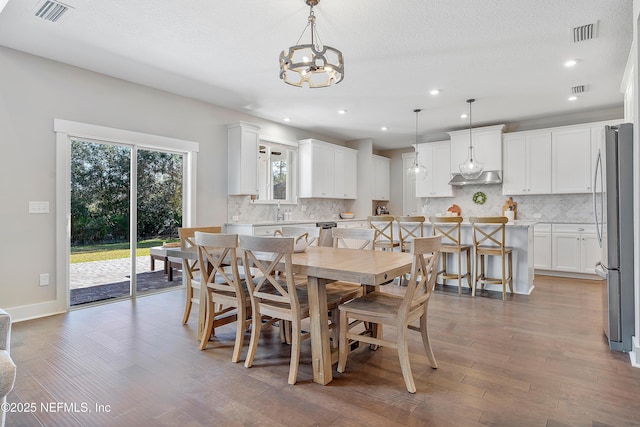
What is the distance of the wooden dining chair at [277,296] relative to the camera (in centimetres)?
220

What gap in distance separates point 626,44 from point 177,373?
4.87 meters

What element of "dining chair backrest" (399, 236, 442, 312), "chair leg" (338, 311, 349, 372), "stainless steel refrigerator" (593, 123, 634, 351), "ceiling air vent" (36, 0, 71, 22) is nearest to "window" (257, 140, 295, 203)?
"ceiling air vent" (36, 0, 71, 22)

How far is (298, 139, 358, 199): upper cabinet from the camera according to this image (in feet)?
22.3

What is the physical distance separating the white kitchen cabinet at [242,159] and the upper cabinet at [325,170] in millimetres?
1366

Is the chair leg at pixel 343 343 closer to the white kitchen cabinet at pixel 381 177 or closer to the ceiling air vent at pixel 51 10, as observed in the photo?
the ceiling air vent at pixel 51 10

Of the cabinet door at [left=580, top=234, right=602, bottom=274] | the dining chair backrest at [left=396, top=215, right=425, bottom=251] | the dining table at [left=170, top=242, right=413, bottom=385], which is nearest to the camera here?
the dining table at [left=170, top=242, right=413, bottom=385]

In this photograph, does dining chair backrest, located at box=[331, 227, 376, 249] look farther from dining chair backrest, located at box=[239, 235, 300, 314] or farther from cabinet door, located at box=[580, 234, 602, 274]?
cabinet door, located at box=[580, 234, 602, 274]

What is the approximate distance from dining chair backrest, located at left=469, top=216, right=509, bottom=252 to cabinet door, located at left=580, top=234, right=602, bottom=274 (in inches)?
73.3

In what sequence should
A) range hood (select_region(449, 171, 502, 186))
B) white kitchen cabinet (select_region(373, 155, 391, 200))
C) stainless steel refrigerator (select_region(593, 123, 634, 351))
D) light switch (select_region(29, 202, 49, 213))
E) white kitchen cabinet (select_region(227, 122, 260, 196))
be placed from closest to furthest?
1. stainless steel refrigerator (select_region(593, 123, 634, 351))
2. light switch (select_region(29, 202, 49, 213))
3. white kitchen cabinet (select_region(227, 122, 260, 196))
4. range hood (select_region(449, 171, 502, 186))
5. white kitchen cabinet (select_region(373, 155, 391, 200))

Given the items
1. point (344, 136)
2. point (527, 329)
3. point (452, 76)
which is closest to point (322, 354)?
point (527, 329)

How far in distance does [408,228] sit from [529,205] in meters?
2.68

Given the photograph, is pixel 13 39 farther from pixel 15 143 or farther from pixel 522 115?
pixel 522 115

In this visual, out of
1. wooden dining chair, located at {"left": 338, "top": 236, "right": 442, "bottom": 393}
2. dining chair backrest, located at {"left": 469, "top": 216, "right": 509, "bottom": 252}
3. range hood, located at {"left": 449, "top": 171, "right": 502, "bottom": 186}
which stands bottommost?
wooden dining chair, located at {"left": 338, "top": 236, "right": 442, "bottom": 393}

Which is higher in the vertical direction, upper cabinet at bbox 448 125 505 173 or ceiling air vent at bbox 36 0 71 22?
ceiling air vent at bbox 36 0 71 22
